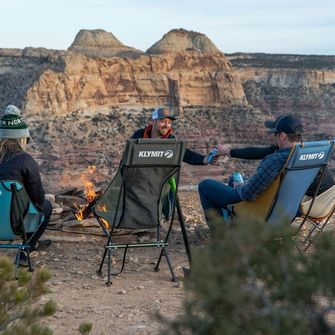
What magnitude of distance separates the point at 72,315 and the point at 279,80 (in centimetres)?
6196

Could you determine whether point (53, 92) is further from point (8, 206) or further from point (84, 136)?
point (8, 206)

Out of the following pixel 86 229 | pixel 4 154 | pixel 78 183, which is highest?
pixel 4 154

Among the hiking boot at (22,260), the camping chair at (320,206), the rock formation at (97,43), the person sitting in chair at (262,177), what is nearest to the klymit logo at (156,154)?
the person sitting in chair at (262,177)

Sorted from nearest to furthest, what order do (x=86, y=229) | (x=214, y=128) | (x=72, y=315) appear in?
(x=72, y=315) → (x=86, y=229) → (x=214, y=128)

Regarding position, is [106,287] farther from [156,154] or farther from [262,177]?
[262,177]

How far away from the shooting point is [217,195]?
5363 mm

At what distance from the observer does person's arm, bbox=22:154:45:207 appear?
16.3 feet

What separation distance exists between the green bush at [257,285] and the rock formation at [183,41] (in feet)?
213

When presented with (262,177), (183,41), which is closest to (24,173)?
(262,177)

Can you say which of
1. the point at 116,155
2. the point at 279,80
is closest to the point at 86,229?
the point at 116,155

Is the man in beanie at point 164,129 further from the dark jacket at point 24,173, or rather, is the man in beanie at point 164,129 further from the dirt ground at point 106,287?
the dark jacket at point 24,173

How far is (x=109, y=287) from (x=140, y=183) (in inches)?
30.2

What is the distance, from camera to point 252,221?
2.30 metres

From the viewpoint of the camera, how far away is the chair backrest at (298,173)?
4820 millimetres
